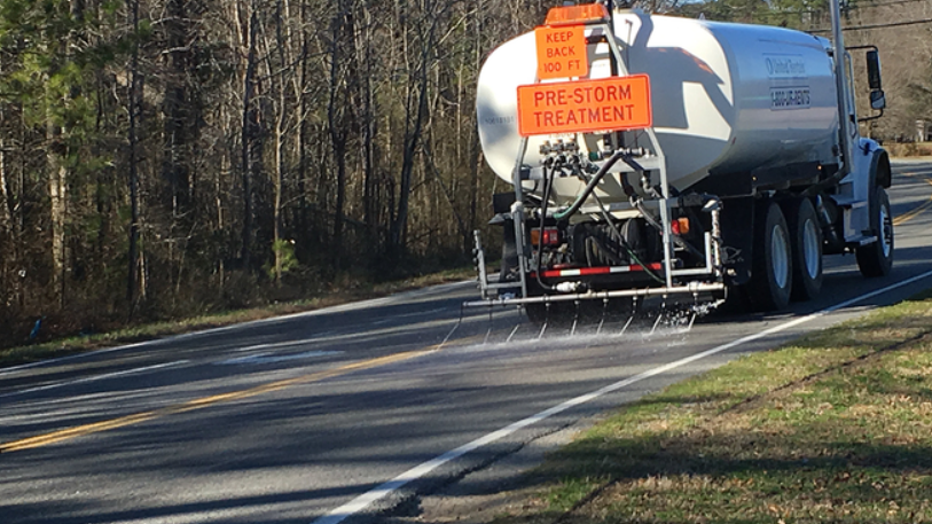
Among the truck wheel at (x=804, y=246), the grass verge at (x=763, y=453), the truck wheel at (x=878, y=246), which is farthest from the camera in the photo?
the truck wheel at (x=878, y=246)

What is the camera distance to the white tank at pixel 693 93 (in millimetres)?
12703

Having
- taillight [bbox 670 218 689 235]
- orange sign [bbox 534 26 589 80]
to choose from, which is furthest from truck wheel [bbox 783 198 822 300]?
orange sign [bbox 534 26 589 80]

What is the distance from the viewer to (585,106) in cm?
1259

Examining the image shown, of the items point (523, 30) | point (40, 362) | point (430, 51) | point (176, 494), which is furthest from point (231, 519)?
point (523, 30)

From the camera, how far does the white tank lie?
41.7 feet

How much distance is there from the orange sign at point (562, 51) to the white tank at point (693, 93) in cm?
17

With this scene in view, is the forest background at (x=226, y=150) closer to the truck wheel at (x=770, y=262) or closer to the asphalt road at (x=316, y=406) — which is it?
the asphalt road at (x=316, y=406)

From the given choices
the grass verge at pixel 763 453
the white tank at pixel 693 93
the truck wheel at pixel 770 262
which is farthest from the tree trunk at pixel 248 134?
the grass verge at pixel 763 453

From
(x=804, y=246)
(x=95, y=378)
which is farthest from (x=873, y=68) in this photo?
(x=95, y=378)

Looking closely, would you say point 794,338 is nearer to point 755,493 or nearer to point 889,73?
point 755,493

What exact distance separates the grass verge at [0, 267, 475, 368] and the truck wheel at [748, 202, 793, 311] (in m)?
8.29

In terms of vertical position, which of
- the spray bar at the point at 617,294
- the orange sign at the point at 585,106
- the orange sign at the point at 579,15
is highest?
the orange sign at the point at 579,15

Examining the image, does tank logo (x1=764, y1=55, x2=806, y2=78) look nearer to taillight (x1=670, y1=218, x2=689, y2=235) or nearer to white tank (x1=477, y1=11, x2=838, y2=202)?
white tank (x1=477, y1=11, x2=838, y2=202)

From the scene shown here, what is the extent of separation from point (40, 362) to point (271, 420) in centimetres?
710
